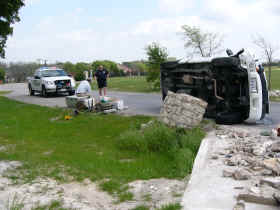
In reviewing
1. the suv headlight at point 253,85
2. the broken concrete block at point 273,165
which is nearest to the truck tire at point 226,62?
the suv headlight at point 253,85

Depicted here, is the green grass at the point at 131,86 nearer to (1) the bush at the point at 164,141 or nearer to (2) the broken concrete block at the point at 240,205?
(1) the bush at the point at 164,141

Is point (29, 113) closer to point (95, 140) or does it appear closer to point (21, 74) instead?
point (95, 140)

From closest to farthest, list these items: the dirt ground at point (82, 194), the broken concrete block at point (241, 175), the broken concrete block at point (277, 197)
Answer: the broken concrete block at point (277, 197)
the dirt ground at point (82, 194)
the broken concrete block at point (241, 175)

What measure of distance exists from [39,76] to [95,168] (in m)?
19.7

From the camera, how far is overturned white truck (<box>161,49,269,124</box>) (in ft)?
33.4

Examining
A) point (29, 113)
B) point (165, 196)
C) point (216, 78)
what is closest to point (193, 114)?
point (216, 78)

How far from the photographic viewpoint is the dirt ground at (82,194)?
4.88m

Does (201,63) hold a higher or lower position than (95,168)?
higher

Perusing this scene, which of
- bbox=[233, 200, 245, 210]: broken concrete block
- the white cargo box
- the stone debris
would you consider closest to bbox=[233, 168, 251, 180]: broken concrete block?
bbox=[233, 200, 245, 210]: broken concrete block

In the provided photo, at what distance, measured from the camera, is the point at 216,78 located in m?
10.9

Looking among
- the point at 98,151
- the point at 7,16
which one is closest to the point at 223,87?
the point at 98,151

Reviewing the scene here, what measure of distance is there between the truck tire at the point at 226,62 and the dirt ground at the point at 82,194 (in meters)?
5.38

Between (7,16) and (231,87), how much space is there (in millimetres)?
15688

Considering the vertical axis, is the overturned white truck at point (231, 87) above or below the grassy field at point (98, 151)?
above
